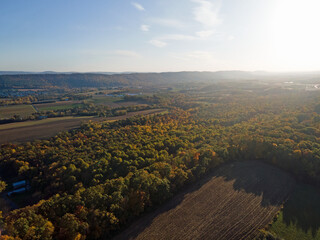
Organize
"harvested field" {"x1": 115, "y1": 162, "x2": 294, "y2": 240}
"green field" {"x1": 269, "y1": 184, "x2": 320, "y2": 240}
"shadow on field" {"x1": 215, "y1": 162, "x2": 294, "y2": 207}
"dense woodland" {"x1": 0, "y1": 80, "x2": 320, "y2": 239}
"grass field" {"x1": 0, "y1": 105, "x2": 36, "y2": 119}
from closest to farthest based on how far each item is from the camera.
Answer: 1. "dense woodland" {"x1": 0, "y1": 80, "x2": 320, "y2": 239}
2. "harvested field" {"x1": 115, "y1": 162, "x2": 294, "y2": 240}
3. "green field" {"x1": 269, "y1": 184, "x2": 320, "y2": 240}
4. "shadow on field" {"x1": 215, "y1": 162, "x2": 294, "y2": 207}
5. "grass field" {"x1": 0, "y1": 105, "x2": 36, "y2": 119}

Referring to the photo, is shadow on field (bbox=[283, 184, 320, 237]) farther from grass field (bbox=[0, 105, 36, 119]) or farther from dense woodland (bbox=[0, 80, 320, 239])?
grass field (bbox=[0, 105, 36, 119])

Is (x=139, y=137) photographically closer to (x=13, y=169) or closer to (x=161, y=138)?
(x=161, y=138)

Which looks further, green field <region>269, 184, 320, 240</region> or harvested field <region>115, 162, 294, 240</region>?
green field <region>269, 184, 320, 240</region>

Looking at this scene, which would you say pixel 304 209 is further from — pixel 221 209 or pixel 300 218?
pixel 221 209

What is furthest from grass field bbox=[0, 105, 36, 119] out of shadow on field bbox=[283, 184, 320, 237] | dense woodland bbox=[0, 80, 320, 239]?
shadow on field bbox=[283, 184, 320, 237]

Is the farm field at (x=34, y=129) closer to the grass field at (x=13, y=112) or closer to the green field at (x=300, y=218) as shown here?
the grass field at (x=13, y=112)

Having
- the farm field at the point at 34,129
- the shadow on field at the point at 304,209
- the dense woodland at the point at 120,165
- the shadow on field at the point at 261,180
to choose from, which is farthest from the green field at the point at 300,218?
the farm field at the point at 34,129
